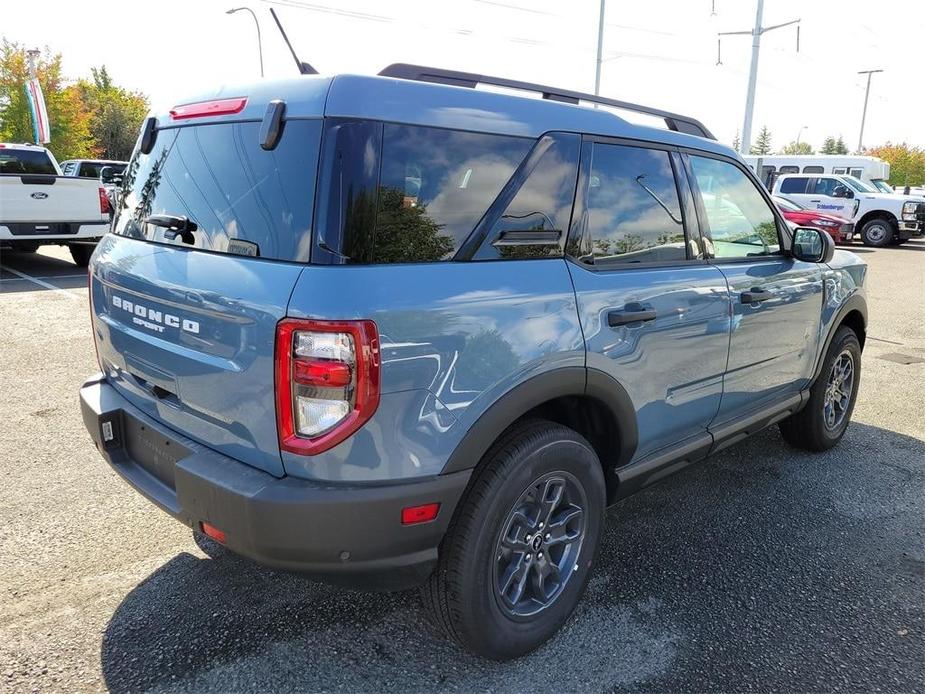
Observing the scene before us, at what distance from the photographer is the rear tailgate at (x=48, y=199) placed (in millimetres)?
10109

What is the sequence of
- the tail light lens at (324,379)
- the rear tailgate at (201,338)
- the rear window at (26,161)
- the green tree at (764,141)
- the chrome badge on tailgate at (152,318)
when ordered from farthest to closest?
1. the green tree at (764,141)
2. the rear window at (26,161)
3. the chrome badge on tailgate at (152,318)
4. the rear tailgate at (201,338)
5. the tail light lens at (324,379)

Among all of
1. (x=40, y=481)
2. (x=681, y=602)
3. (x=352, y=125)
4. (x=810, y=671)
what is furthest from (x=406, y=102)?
(x=40, y=481)

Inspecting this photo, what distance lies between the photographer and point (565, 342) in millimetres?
2342

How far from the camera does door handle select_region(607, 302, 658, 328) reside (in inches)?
99.2

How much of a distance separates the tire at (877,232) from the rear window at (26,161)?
20.5m

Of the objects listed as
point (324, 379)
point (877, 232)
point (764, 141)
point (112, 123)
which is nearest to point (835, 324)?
point (324, 379)

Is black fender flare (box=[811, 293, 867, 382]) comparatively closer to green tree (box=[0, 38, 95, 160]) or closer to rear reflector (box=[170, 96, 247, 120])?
rear reflector (box=[170, 96, 247, 120])

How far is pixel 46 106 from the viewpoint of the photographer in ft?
114

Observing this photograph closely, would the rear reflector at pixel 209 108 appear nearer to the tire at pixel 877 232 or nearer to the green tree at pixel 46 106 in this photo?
the tire at pixel 877 232

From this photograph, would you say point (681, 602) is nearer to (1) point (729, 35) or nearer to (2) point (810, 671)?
(2) point (810, 671)

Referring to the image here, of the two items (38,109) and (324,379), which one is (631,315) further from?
(38,109)

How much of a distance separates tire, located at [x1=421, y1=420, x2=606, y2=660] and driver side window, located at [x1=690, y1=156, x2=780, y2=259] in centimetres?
139

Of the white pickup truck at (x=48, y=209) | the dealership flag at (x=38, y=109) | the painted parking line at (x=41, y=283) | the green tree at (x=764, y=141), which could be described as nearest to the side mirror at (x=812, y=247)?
the painted parking line at (x=41, y=283)

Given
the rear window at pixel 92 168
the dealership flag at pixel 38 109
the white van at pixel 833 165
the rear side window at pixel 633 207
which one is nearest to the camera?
the rear side window at pixel 633 207
